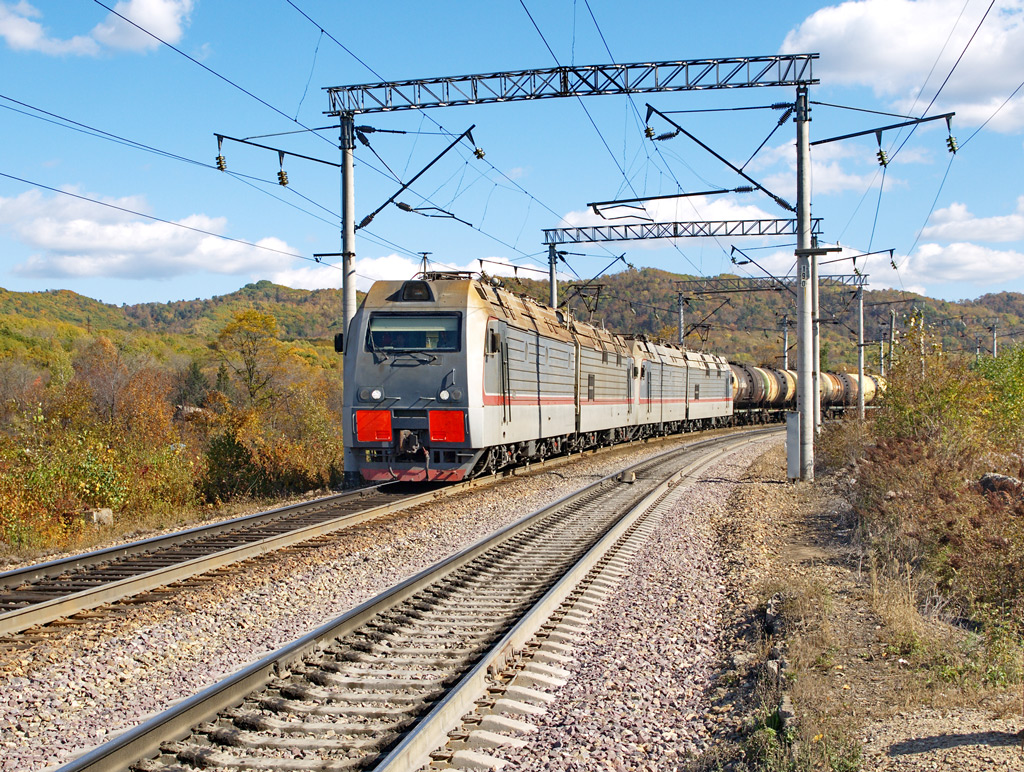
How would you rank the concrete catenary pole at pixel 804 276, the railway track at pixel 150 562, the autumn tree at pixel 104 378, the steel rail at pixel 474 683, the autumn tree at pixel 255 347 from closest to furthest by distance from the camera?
1. the steel rail at pixel 474 683
2. the railway track at pixel 150 562
3. the concrete catenary pole at pixel 804 276
4. the autumn tree at pixel 104 378
5. the autumn tree at pixel 255 347

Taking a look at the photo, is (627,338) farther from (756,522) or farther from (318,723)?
(318,723)

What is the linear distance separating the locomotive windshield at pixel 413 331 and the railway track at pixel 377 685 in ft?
21.0

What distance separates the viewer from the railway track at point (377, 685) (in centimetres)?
435

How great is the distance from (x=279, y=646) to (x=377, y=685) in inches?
59.6

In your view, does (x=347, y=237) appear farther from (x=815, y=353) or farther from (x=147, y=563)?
(x=815, y=353)

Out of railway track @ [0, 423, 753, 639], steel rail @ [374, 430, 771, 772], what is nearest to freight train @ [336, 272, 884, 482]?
railway track @ [0, 423, 753, 639]

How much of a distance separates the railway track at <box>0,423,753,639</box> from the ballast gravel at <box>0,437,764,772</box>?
28cm

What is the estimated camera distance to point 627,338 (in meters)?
31.0

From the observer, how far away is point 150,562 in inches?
364

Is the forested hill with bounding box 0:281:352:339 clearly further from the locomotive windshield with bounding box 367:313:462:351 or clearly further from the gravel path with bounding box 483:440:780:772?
the gravel path with bounding box 483:440:780:772

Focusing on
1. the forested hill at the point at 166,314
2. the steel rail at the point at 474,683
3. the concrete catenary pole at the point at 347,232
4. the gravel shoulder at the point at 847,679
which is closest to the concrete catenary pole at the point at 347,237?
the concrete catenary pole at the point at 347,232

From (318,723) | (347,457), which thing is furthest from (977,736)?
(347,457)

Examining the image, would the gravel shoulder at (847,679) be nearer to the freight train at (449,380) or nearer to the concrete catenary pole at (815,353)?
the freight train at (449,380)

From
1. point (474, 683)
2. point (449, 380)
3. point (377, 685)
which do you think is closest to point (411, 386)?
point (449, 380)
